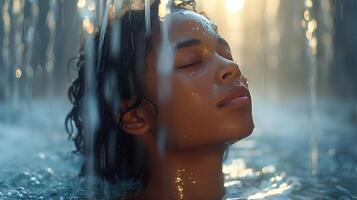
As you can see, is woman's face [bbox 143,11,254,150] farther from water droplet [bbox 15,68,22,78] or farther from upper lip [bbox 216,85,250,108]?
water droplet [bbox 15,68,22,78]

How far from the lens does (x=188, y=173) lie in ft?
8.74

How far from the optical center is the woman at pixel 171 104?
8.13ft

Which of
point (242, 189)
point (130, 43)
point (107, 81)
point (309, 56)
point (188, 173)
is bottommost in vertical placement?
point (309, 56)

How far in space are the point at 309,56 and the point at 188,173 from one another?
1136cm

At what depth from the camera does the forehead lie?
2.60 meters

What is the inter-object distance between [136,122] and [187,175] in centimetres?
33

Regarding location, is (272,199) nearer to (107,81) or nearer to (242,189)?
(242,189)

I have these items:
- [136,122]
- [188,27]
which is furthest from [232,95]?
[136,122]

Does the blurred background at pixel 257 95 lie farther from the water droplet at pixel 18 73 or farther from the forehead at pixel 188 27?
the forehead at pixel 188 27

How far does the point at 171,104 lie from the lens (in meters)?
2.55

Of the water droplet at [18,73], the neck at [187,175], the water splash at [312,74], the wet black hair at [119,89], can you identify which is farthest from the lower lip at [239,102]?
the water droplet at [18,73]

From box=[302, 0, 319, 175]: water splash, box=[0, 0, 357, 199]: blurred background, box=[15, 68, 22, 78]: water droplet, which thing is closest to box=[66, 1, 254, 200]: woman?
box=[0, 0, 357, 199]: blurred background

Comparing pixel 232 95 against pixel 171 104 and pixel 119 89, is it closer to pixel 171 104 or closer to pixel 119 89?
pixel 171 104

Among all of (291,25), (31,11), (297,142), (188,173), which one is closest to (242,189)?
(188,173)
